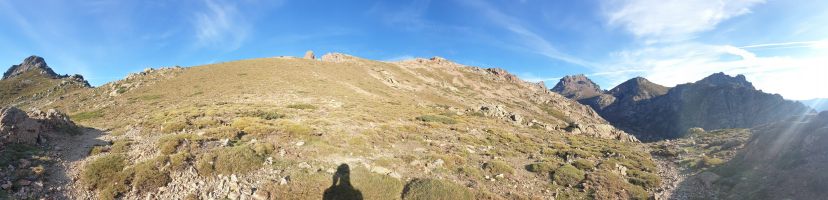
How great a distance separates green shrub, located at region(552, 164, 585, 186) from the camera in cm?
2475

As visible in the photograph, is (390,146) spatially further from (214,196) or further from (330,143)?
(214,196)

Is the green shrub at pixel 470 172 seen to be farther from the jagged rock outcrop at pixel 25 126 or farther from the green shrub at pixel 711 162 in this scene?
the jagged rock outcrop at pixel 25 126

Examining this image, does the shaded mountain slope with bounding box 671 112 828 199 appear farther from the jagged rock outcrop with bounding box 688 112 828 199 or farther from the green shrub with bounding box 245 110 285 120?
the green shrub with bounding box 245 110 285 120

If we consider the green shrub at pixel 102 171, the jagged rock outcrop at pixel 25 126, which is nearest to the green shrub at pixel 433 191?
the green shrub at pixel 102 171

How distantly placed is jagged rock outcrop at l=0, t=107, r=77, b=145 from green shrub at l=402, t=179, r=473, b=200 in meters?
22.0

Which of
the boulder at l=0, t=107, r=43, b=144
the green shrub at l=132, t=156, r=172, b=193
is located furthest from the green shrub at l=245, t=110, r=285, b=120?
the green shrub at l=132, t=156, r=172, b=193

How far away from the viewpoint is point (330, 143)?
28.0m

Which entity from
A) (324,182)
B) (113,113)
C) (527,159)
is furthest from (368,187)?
(113,113)

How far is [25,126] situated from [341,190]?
67.1 feet

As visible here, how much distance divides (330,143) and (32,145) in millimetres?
17024

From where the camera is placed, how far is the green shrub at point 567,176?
2475 centimetres

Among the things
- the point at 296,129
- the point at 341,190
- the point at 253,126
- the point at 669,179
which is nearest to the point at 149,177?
the point at 341,190

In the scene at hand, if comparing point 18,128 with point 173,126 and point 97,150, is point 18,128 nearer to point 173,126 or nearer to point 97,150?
point 97,150

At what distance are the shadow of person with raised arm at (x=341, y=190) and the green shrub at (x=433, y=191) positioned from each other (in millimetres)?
2507
